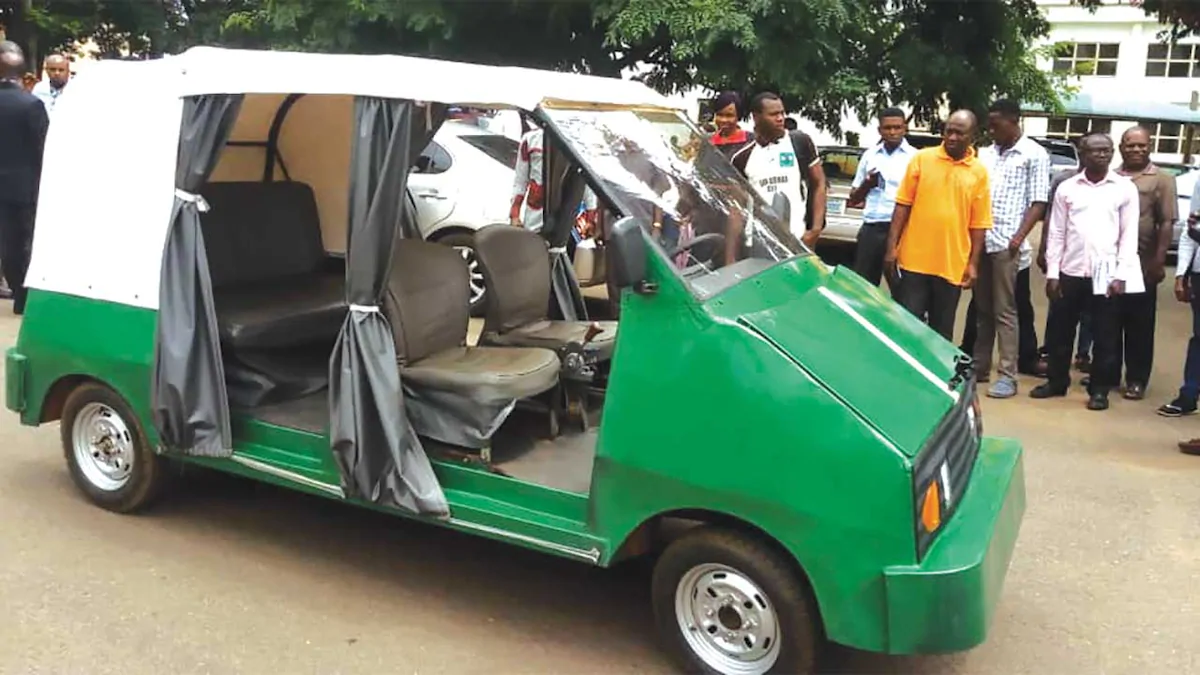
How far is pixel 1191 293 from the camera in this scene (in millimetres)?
6996

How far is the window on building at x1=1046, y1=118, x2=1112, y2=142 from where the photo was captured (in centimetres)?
3634

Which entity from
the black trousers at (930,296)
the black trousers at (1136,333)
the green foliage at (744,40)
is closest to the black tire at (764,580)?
the black trousers at (930,296)

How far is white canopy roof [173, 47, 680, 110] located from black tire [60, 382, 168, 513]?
144 centimetres

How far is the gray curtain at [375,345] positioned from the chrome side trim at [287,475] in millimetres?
191

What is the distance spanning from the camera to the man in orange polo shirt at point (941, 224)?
6.75m

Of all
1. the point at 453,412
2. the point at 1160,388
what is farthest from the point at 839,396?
the point at 1160,388

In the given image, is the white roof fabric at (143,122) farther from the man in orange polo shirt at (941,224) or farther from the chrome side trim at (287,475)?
the man in orange polo shirt at (941,224)

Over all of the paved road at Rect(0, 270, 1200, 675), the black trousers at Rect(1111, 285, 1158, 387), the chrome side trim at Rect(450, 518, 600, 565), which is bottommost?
the paved road at Rect(0, 270, 1200, 675)

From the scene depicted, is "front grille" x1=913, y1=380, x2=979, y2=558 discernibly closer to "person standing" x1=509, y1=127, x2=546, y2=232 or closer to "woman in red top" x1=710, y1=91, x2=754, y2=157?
"person standing" x1=509, y1=127, x2=546, y2=232

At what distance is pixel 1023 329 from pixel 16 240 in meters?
7.99

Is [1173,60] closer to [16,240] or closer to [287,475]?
[16,240]

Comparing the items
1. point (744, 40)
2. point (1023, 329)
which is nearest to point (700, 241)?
point (1023, 329)

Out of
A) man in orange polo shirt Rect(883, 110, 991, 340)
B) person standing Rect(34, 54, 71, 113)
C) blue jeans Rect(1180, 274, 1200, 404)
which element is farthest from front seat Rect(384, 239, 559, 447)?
person standing Rect(34, 54, 71, 113)

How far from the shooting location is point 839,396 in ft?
11.1
